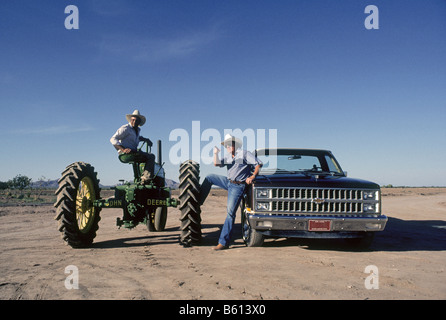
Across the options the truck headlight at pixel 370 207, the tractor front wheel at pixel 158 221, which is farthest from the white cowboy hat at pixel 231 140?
the tractor front wheel at pixel 158 221

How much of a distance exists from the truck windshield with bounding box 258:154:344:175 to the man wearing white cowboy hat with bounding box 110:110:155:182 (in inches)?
96.7

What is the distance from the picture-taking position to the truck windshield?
281 inches

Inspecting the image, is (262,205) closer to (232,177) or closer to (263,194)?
(263,194)

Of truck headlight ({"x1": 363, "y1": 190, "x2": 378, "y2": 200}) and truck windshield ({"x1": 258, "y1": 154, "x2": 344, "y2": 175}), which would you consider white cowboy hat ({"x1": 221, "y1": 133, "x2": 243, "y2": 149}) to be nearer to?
truck windshield ({"x1": 258, "y1": 154, "x2": 344, "y2": 175})

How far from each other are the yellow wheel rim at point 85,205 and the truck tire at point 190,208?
6.49 ft

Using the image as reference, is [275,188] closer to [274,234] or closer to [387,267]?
[274,234]

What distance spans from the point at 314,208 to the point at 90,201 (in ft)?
14.8

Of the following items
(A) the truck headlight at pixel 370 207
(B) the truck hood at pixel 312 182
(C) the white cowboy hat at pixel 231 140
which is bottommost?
(A) the truck headlight at pixel 370 207

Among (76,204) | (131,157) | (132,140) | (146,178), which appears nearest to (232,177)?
(146,178)

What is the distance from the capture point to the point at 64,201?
572 centimetres

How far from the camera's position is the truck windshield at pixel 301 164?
281 inches

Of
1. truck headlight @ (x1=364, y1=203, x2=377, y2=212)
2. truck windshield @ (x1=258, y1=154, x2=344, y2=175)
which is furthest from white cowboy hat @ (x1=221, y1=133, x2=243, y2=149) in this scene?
truck headlight @ (x1=364, y1=203, x2=377, y2=212)

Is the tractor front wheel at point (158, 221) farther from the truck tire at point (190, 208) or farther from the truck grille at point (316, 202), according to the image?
the truck grille at point (316, 202)
